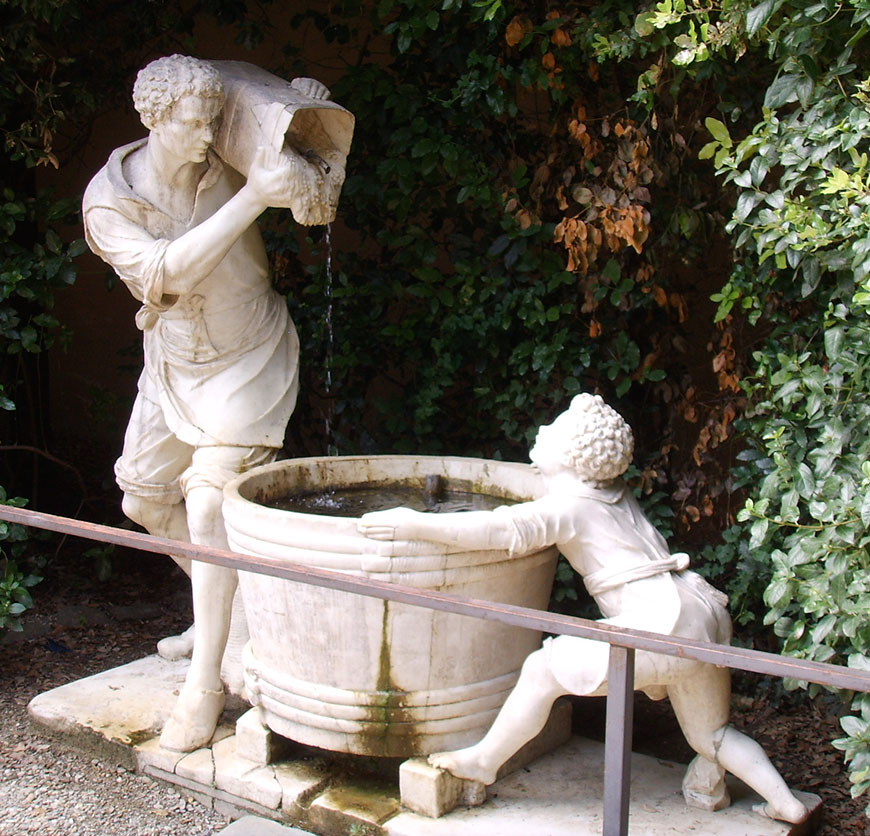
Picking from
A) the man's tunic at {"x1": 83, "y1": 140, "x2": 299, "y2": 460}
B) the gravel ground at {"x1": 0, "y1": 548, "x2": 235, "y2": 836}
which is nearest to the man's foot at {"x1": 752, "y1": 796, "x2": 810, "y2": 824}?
the gravel ground at {"x1": 0, "y1": 548, "x2": 235, "y2": 836}

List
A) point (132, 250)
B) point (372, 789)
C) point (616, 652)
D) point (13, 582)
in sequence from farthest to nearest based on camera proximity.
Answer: point (13, 582)
point (132, 250)
point (372, 789)
point (616, 652)

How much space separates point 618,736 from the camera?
6.51ft

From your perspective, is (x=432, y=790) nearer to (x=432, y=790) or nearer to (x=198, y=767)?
(x=432, y=790)

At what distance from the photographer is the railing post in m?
1.95

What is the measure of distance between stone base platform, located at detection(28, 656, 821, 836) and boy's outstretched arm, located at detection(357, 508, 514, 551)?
28.5 inches

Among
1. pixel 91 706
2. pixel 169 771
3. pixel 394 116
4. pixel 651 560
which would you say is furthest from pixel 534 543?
pixel 394 116

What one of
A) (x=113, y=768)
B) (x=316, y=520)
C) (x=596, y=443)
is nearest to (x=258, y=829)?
(x=113, y=768)

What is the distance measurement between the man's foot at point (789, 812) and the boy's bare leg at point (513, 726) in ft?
2.01

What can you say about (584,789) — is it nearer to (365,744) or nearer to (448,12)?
(365,744)

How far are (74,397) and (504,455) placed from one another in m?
2.74

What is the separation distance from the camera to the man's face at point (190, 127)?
3.17 meters

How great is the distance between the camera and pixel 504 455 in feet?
15.2

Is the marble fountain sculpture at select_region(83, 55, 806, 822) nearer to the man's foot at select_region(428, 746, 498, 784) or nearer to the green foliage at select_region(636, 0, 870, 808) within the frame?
the man's foot at select_region(428, 746, 498, 784)

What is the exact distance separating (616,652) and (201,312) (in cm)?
196
